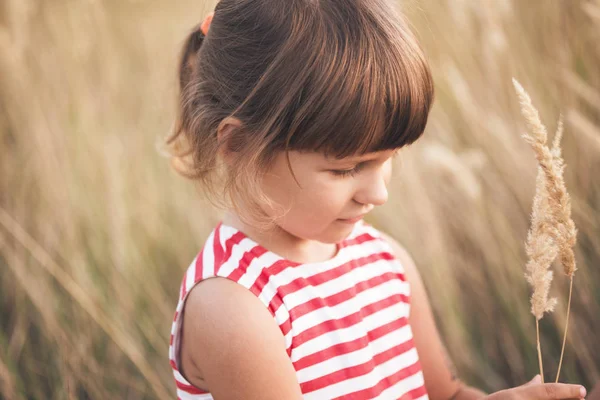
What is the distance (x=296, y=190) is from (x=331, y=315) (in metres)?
0.30

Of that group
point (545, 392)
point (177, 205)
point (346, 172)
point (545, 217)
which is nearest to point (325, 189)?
point (346, 172)

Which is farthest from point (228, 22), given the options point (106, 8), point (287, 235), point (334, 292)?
point (106, 8)

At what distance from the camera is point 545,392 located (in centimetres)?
118

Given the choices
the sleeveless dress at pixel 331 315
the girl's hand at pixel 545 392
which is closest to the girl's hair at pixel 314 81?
the sleeveless dress at pixel 331 315

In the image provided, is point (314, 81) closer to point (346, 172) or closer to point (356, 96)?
point (356, 96)

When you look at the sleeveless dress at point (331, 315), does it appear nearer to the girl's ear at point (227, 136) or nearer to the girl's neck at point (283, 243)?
the girl's neck at point (283, 243)

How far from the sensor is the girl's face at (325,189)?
1281 millimetres

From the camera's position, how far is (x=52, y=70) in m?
2.50

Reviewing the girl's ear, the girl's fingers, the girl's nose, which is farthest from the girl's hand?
the girl's ear

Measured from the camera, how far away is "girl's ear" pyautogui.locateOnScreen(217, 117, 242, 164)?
134 centimetres

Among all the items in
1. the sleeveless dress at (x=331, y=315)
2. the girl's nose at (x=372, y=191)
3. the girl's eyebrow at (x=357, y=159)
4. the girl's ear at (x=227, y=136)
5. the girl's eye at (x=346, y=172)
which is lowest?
the sleeveless dress at (x=331, y=315)

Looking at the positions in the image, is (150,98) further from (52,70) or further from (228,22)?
(228,22)

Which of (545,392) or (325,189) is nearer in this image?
(545,392)

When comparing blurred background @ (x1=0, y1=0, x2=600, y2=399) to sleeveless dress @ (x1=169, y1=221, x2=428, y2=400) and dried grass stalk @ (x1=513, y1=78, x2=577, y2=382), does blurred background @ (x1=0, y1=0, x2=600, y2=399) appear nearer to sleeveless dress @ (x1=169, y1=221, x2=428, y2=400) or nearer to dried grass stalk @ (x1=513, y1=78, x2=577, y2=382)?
sleeveless dress @ (x1=169, y1=221, x2=428, y2=400)
